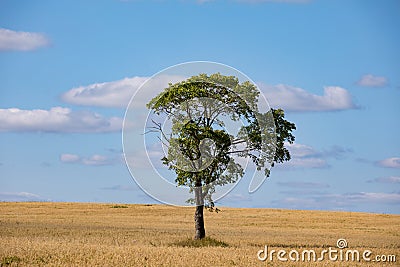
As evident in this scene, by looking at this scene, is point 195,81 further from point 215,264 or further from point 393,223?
point 393,223

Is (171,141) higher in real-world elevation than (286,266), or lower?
higher

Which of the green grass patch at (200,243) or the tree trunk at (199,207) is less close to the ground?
the tree trunk at (199,207)

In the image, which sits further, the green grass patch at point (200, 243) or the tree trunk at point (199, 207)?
the tree trunk at point (199, 207)

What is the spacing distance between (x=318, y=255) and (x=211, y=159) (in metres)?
8.22

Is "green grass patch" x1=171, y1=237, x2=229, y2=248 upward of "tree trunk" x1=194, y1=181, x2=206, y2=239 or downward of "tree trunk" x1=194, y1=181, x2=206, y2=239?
downward

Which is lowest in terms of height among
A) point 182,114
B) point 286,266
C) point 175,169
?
point 286,266

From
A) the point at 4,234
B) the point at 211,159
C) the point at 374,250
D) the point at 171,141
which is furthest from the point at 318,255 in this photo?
the point at 4,234

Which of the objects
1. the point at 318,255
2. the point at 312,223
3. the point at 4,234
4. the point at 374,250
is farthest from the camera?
the point at 312,223

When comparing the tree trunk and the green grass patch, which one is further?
the tree trunk

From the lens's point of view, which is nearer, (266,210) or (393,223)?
(393,223)

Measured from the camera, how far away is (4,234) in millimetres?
40375

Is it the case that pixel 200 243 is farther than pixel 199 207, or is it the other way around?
pixel 199 207

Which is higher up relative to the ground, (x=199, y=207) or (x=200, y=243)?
(x=199, y=207)

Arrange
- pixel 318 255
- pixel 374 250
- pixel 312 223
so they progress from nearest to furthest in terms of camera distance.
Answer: pixel 318 255
pixel 374 250
pixel 312 223
